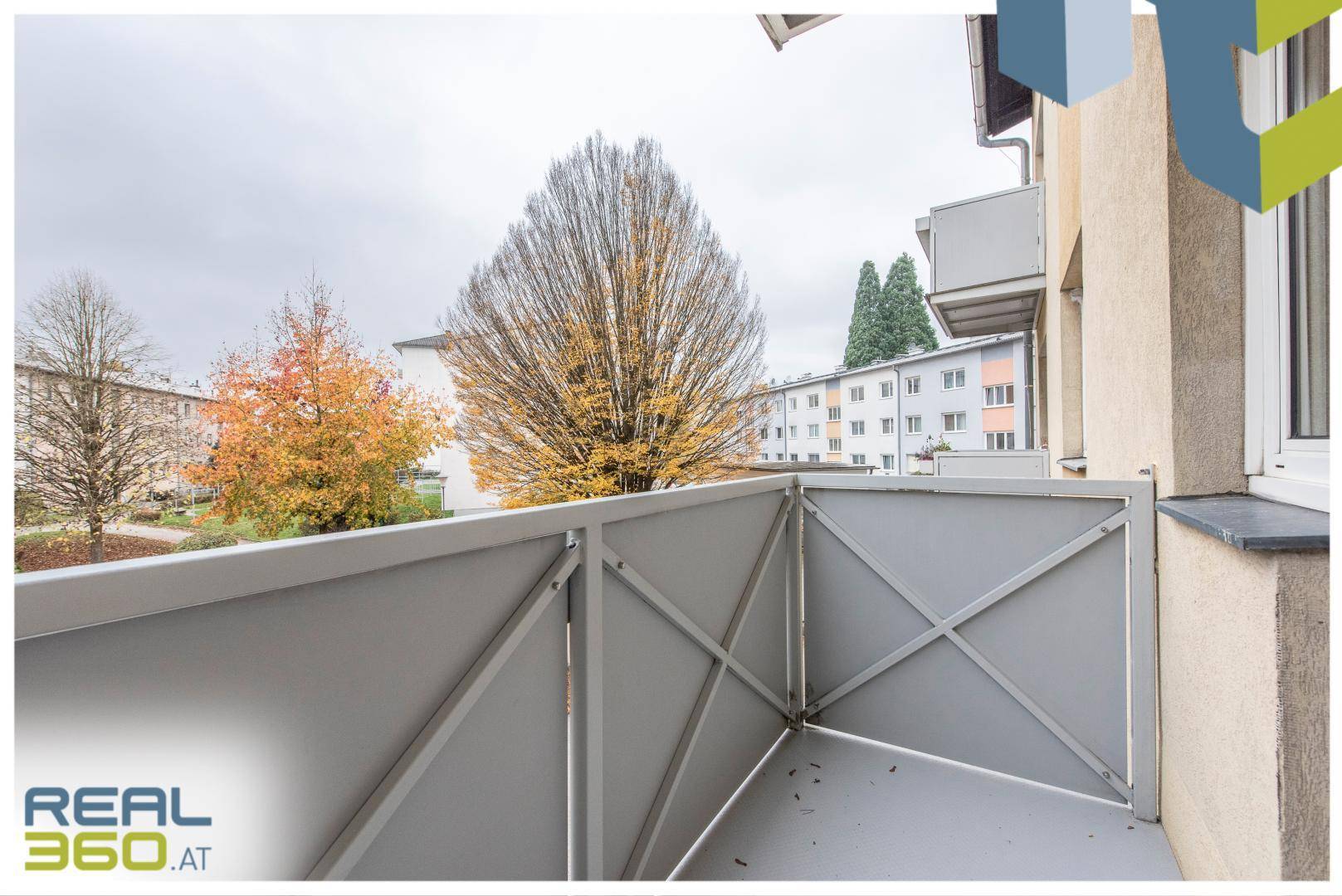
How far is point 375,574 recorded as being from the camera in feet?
3.07

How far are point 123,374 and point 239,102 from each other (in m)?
12.3

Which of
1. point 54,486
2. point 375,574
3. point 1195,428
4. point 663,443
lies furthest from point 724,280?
point 54,486

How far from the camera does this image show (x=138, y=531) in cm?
1211

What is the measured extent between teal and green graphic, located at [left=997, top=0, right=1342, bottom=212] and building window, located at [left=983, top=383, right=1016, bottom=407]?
58.4 ft

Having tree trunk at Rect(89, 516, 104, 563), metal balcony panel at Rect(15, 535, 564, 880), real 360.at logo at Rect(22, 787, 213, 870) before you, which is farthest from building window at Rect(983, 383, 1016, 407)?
tree trunk at Rect(89, 516, 104, 563)

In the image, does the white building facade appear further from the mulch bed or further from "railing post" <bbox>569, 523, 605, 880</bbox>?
"railing post" <bbox>569, 523, 605, 880</bbox>

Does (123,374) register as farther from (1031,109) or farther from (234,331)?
(1031,109)

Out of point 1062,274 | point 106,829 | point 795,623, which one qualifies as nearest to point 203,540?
point 795,623

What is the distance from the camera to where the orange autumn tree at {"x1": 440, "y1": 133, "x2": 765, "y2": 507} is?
11.5 m

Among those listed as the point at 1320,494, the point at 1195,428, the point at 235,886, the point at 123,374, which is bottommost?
the point at 235,886

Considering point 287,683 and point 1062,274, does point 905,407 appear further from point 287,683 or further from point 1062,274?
point 287,683

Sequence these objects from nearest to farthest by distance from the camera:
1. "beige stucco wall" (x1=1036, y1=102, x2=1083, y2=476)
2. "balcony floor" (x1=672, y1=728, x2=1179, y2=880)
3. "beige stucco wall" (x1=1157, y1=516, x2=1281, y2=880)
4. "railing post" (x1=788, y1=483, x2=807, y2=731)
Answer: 1. "beige stucco wall" (x1=1157, y1=516, x2=1281, y2=880)
2. "balcony floor" (x1=672, y1=728, x2=1179, y2=880)
3. "railing post" (x1=788, y1=483, x2=807, y2=731)
4. "beige stucco wall" (x1=1036, y1=102, x2=1083, y2=476)

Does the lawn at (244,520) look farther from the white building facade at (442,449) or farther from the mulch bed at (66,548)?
the mulch bed at (66,548)

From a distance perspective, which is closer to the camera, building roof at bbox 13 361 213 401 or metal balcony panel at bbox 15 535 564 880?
metal balcony panel at bbox 15 535 564 880
